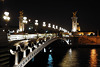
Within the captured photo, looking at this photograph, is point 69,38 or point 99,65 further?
point 69,38

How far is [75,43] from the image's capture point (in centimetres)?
4081

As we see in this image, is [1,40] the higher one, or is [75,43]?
[1,40]

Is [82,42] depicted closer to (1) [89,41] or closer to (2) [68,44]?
(1) [89,41]

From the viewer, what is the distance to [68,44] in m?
38.4

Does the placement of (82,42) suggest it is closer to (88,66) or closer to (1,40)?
(88,66)

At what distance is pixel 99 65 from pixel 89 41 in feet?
80.6

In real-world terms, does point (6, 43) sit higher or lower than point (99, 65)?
higher

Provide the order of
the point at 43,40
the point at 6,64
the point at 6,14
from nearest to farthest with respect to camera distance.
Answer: the point at 6,64, the point at 6,14, the point at 43,40

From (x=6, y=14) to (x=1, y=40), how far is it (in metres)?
3.46

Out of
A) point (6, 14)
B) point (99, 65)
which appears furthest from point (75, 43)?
point (6, 14)

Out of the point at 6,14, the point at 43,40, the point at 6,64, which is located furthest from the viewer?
the point at 43,40

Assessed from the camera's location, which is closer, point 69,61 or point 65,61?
point 69,61

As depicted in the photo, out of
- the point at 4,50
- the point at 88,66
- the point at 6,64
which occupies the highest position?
the point at 4,50

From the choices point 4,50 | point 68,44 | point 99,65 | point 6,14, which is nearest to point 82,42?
point 68,44
